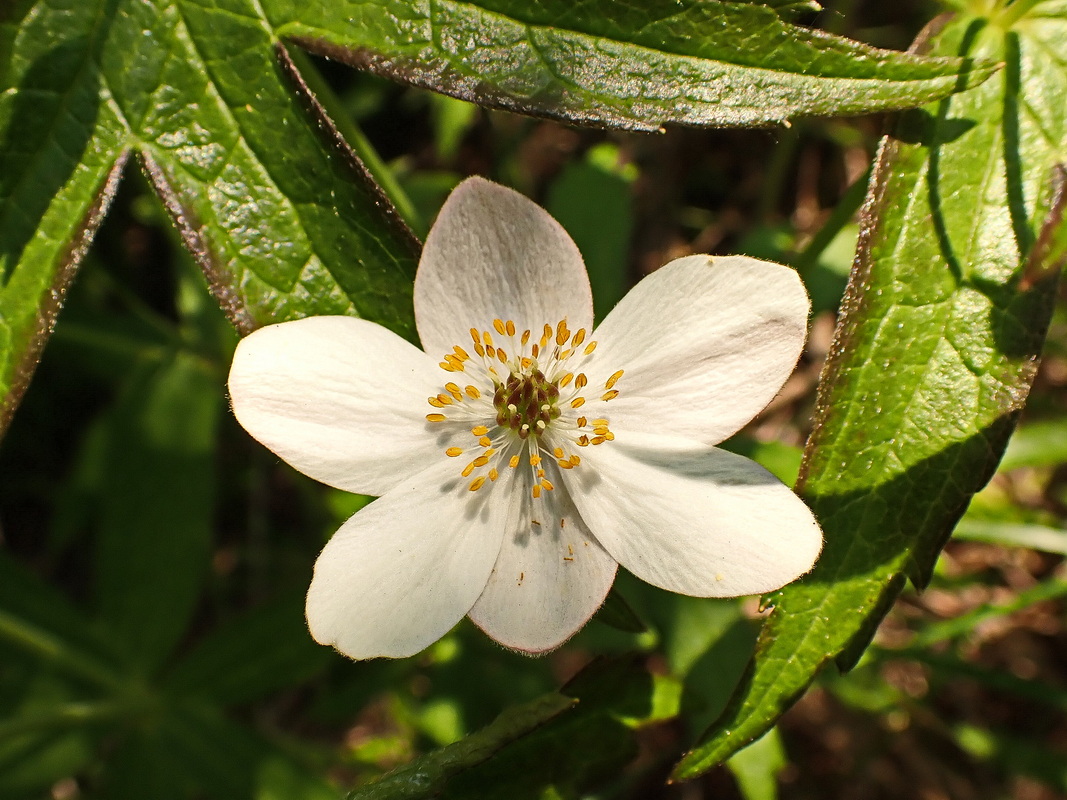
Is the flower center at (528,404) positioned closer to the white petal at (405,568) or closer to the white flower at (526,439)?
the white flower at (526,439)

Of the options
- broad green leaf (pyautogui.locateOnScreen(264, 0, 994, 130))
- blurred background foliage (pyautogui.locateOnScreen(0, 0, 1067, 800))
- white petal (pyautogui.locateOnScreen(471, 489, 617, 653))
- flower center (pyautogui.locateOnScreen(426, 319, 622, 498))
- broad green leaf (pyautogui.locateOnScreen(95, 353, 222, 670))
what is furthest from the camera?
broad green leaf (pyautogui.locateOnScreen(95, 353, 222, 670))

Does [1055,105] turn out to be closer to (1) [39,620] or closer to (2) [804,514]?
(2) [804,514]

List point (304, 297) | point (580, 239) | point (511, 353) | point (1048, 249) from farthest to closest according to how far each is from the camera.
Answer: point (580, 239), point (511, 353), point (304, 297), point (1048, 249)

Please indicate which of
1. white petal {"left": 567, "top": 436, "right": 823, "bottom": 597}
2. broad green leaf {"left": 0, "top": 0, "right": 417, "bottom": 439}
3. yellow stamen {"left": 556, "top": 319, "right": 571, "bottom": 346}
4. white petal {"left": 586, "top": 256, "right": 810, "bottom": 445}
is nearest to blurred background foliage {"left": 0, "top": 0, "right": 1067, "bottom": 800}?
white petal {"left": 567, "top": 436, "right": 823, "bottom": 597}

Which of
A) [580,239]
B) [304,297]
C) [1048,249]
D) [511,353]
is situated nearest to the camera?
[1048,249]

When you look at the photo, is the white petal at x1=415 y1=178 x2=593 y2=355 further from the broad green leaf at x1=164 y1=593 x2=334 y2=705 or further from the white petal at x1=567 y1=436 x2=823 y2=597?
the broad green leaf at x1=164 y1=593 x2=334 y2=705

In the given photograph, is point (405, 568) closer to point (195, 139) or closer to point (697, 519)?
point (697, 519)

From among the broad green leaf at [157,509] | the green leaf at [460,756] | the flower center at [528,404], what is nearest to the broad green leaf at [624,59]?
the flower center at [528,404]

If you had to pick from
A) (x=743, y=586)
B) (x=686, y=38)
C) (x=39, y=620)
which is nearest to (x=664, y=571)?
(x=743, y=586)

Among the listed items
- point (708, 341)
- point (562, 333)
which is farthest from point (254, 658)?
point (708, 341)
